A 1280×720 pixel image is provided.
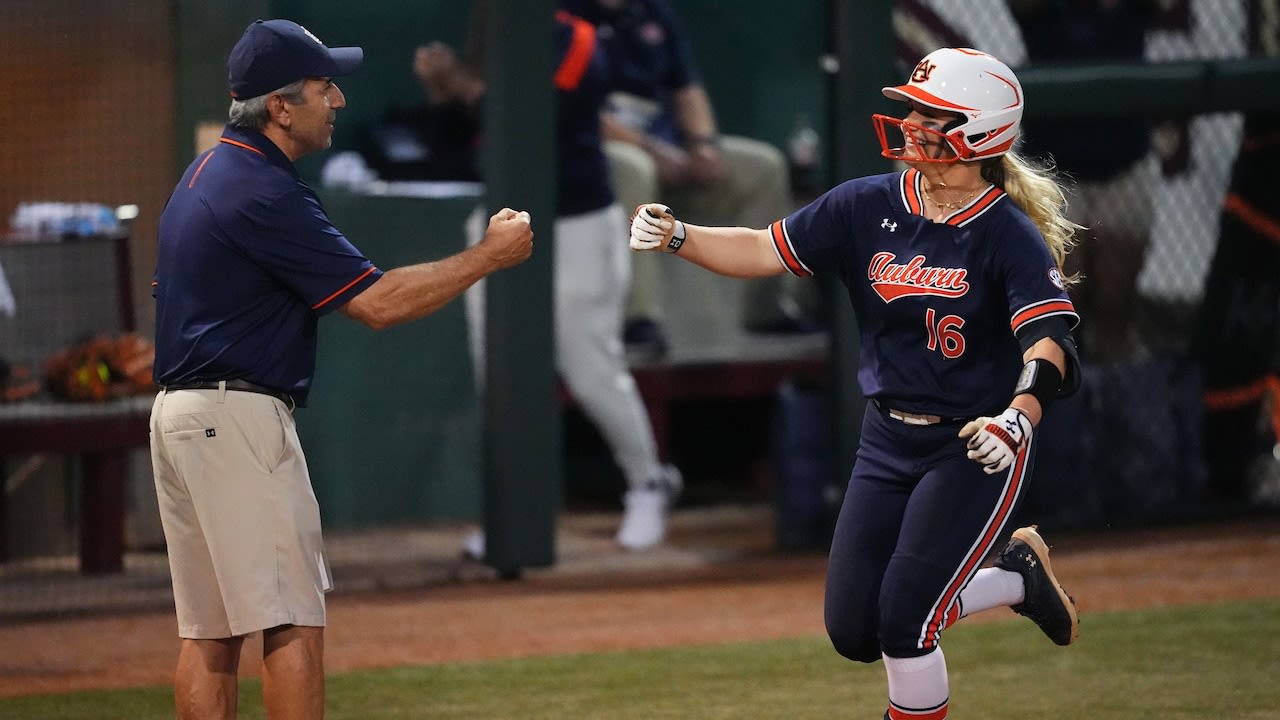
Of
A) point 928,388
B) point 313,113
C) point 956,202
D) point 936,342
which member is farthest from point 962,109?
point 313,113

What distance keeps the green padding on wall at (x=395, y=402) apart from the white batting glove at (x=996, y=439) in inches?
177

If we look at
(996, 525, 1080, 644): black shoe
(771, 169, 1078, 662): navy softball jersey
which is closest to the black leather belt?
(771, 169, 1078, 662): navy softball jersey

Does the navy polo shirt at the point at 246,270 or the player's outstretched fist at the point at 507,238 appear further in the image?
the player's outstretched fist at the point at 507,238

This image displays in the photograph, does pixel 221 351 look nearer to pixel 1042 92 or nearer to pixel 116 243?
pixel 116 243

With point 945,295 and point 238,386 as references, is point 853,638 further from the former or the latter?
point 238,386

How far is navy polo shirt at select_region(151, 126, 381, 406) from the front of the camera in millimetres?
4082

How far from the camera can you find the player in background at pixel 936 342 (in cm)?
423

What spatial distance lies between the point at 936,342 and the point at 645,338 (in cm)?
508

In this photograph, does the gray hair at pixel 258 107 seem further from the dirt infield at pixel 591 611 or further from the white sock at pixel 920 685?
the dirt infield at pixel 591 611

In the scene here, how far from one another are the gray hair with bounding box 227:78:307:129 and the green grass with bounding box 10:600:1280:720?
1.94 metres

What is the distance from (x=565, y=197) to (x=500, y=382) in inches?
35.0

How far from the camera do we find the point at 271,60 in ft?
13.7

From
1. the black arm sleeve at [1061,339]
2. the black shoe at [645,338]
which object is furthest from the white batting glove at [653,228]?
the black shoe at [645,338]

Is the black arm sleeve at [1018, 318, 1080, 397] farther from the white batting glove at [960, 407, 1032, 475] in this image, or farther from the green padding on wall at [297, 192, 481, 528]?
the green padding on wall at [297, 192, 481, 528]
